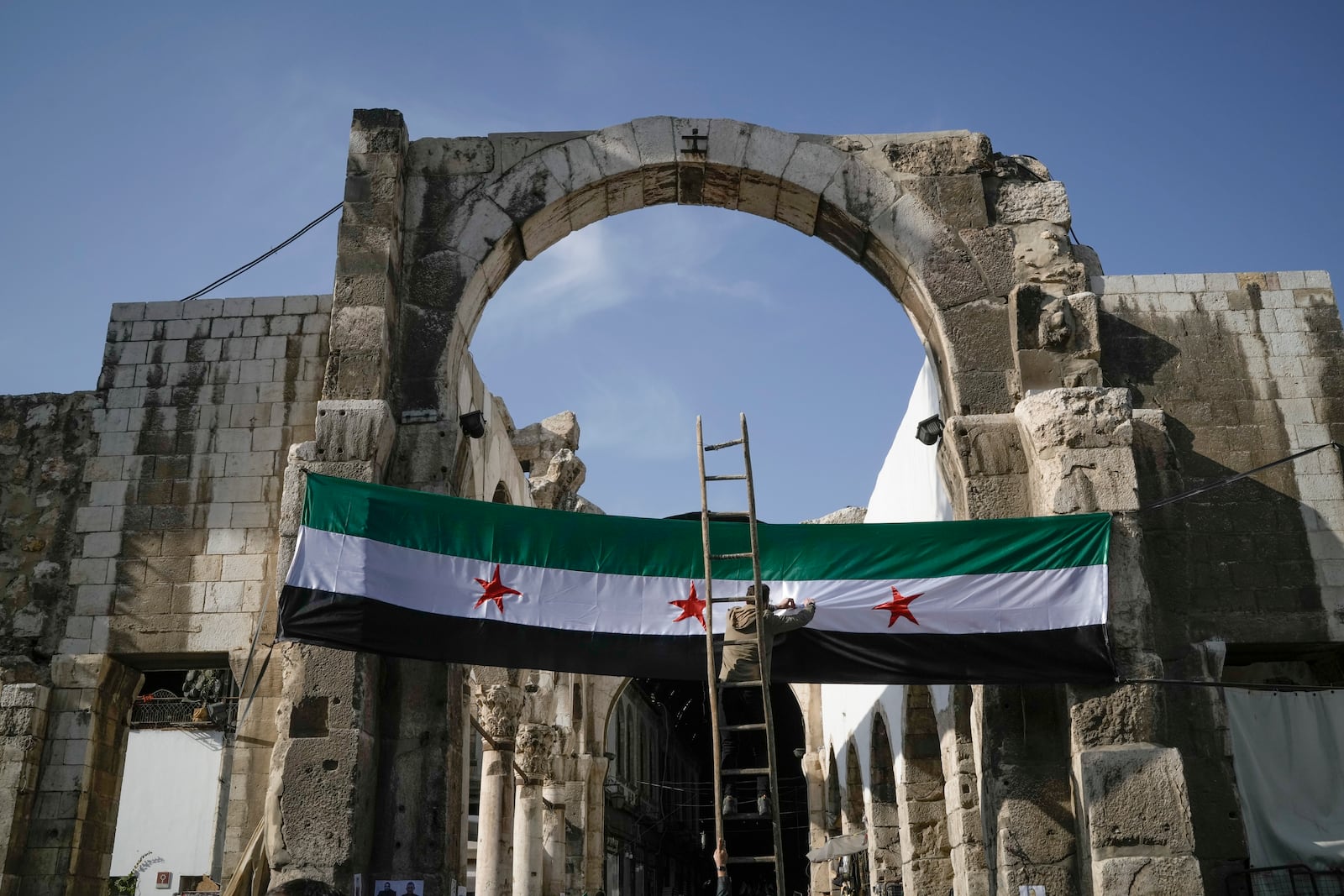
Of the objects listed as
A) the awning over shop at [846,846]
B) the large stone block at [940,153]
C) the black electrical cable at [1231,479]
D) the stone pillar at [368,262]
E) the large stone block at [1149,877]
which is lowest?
the large stone block at [1149,877]

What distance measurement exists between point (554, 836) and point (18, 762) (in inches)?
363

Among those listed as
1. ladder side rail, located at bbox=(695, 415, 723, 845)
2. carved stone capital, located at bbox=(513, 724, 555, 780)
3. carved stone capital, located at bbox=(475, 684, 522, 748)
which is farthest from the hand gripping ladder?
carved stone capital, located at bbox=(513, 724, 555, 780)

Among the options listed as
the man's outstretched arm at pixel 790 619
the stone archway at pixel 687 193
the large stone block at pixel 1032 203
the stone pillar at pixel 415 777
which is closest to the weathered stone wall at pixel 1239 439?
the large stone block at pixel 1032 203

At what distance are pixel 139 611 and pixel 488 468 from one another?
139 inches

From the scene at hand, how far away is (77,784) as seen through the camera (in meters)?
8.03

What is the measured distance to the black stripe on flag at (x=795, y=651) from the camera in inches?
248

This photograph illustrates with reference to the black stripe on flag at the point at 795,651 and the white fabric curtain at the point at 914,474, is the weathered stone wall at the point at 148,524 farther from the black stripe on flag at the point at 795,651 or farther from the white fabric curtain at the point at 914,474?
the white fabric curtain at the point at 914,474

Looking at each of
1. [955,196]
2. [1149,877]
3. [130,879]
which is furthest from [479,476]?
[130,879]

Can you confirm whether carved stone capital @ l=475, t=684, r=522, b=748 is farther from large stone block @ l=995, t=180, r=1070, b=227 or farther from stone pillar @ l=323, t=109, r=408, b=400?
large stone block @ l=995, t=180, r=1070, b=227

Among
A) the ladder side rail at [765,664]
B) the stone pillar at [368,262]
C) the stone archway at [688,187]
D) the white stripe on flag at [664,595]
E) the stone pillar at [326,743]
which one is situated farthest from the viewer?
the stone archway at [688,187]

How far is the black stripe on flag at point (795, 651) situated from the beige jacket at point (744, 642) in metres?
0.39

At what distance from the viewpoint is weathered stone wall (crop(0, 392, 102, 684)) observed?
8344 mm

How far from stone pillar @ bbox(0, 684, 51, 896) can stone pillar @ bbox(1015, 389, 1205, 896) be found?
7.14 m

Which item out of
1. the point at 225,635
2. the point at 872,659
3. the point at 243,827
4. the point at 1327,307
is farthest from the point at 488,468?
the point at 1327,307
